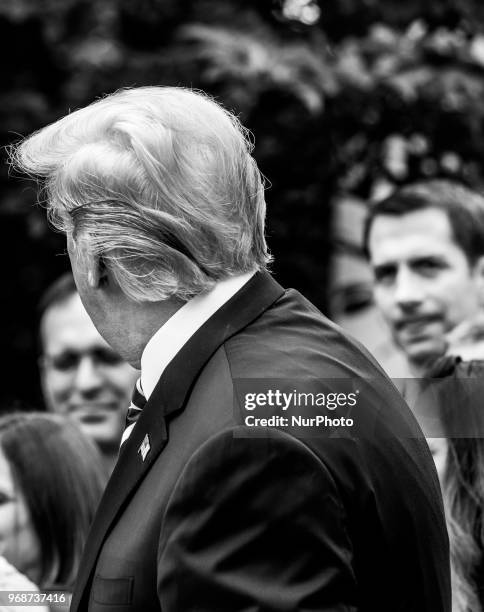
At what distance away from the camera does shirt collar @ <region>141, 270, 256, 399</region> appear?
163 cm

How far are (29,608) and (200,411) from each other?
0.87 meters

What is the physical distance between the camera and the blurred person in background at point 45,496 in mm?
2613

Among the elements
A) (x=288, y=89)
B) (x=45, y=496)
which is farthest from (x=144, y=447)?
(x=288, y=89)

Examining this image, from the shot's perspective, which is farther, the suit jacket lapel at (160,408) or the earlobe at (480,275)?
the earlobe at (480,275)

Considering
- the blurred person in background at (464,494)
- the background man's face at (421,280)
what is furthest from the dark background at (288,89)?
the blurred person in background at (464,494)

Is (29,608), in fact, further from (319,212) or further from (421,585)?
(319,212)

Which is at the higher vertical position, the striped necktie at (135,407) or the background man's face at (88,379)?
the striped necktie at (135,407)

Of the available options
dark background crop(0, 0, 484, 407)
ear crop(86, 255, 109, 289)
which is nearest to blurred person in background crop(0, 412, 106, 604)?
ear crop(86, 255, 109, 289)

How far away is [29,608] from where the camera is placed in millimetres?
2164

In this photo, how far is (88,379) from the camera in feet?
11.8

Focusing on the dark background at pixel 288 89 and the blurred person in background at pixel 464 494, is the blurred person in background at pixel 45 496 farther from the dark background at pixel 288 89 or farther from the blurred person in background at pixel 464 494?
the dark background at pixel 288 89

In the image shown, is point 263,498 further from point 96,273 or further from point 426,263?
point 426,263

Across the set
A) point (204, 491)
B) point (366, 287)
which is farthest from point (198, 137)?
point (366, 287)

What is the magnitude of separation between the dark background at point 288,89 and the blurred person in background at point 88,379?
0.82m
